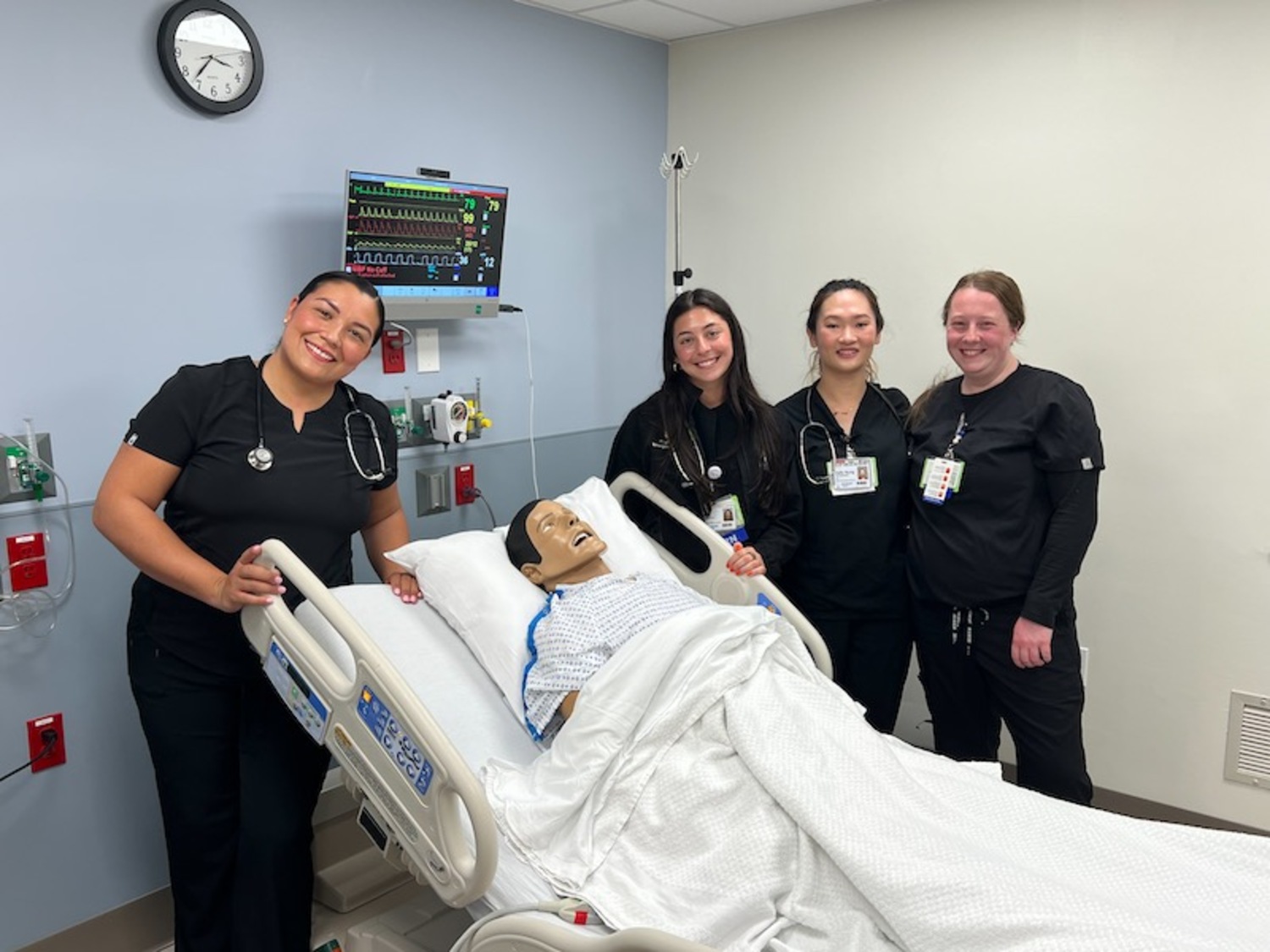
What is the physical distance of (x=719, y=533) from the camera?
270cm

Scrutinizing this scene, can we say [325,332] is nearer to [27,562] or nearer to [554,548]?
[554,548]

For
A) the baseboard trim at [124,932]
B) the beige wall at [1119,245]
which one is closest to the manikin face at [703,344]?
the beige wall at [1119,245]

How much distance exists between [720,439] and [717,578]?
38cm

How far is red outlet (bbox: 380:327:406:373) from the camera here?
3019 millimetres

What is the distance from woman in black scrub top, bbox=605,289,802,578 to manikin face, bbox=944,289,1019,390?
1.63 ft

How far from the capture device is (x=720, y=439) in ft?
8.98

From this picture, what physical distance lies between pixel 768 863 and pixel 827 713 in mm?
312

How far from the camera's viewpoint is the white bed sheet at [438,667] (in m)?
→ 2.05

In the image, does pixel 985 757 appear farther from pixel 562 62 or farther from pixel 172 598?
pixel 562 62

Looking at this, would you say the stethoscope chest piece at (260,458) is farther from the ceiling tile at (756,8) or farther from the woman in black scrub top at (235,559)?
the ceiling tile at (756,8)

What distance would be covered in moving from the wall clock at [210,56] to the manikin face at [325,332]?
77cm

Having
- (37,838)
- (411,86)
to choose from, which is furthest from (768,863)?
(411,86)

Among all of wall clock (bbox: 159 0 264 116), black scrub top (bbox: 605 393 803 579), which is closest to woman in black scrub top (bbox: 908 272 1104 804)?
black scrub top (bbox: 605 393 803 579)

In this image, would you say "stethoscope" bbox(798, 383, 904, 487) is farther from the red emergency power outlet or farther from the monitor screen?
the red emergency power outlet
